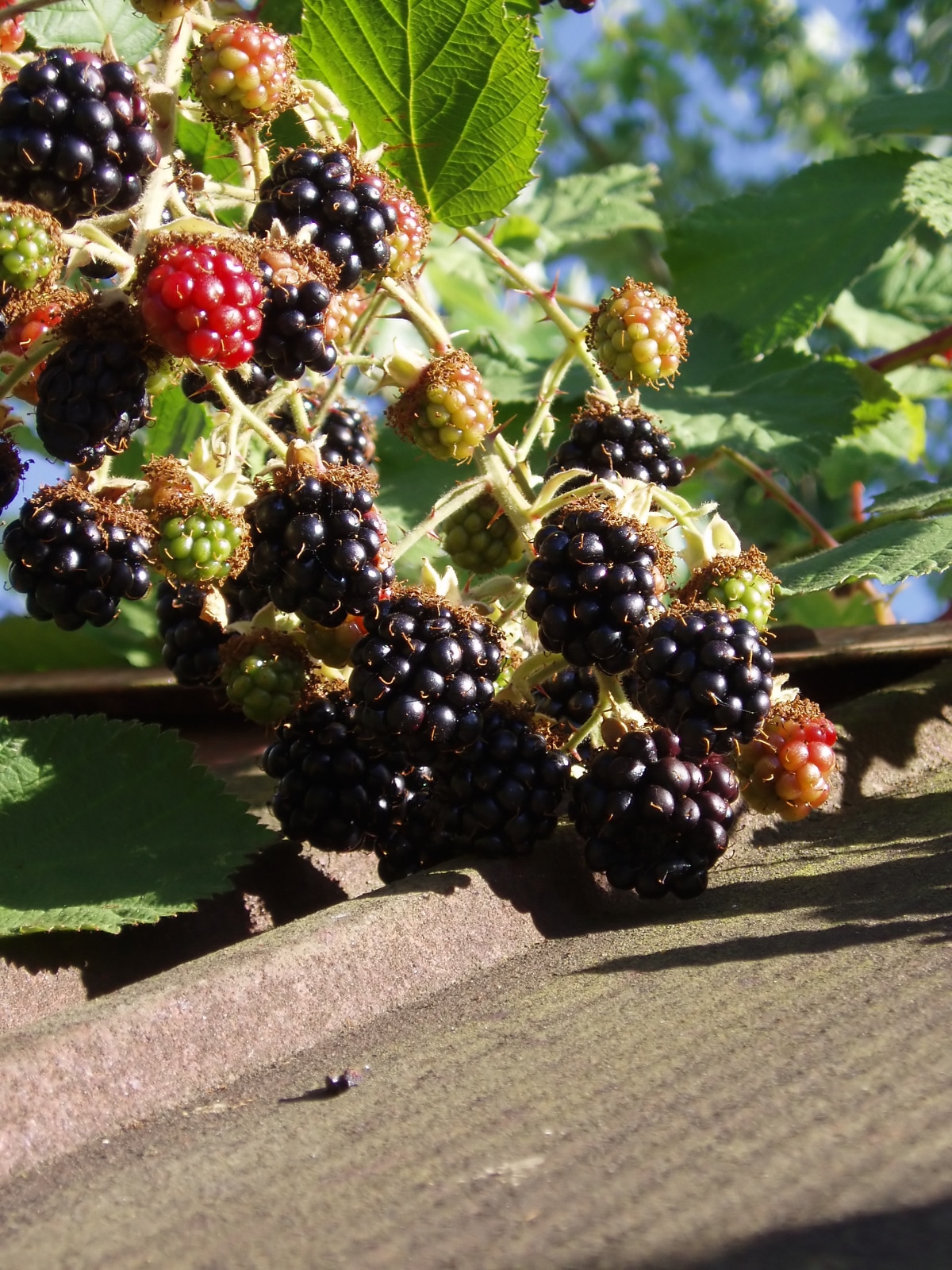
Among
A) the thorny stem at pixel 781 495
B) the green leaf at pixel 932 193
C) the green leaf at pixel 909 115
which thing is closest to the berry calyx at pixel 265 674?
the thorny stem at pixel 781 495

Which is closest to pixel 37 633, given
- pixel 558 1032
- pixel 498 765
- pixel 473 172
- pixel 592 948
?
pixel 473 172

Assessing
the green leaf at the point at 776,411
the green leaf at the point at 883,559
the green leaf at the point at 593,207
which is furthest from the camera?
the green leaf at the point at 593,207

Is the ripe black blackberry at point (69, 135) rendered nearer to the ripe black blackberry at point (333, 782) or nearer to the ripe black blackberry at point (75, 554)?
the ripe black blackberry at point (75, 554)

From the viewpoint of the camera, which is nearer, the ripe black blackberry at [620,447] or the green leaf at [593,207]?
the ripe black blackberry at [620,447]

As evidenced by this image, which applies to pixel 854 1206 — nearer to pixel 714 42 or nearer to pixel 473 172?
pixel 473 172

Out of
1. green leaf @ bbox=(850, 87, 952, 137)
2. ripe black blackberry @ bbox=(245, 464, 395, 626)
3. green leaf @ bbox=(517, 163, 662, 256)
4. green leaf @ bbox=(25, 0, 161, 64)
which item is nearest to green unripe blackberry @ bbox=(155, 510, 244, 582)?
ripe black blackberry @ bbox=(245, 464, 395, 626)

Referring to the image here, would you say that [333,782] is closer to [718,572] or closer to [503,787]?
[503,787]

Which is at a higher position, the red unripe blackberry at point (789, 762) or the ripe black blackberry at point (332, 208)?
the ripe black blackberry at point (332, 208)
